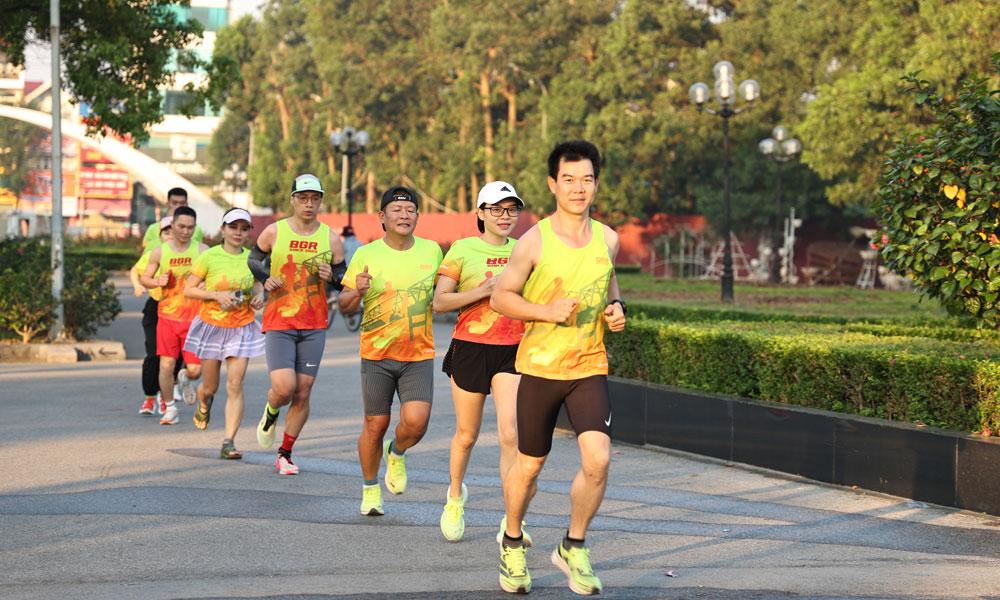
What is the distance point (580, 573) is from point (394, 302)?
2513mm

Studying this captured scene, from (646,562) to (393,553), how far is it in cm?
128

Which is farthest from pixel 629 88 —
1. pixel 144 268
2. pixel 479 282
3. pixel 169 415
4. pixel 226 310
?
pixel 479 282

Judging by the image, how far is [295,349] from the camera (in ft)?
27.7

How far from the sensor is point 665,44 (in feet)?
157

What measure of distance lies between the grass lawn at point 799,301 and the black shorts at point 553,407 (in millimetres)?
9969

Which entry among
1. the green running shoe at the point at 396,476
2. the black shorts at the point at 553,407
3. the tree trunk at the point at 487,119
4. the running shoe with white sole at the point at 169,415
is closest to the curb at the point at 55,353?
the running shoe with white sole at the point at 169,415

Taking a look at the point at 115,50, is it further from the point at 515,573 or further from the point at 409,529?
the point at 515,573

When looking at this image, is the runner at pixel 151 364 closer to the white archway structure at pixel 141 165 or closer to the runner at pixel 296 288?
the runner at pixel 296 288

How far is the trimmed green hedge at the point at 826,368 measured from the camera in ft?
26.3

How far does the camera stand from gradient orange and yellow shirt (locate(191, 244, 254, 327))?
31.8 ft

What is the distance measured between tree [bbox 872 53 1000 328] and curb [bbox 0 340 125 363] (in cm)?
1108

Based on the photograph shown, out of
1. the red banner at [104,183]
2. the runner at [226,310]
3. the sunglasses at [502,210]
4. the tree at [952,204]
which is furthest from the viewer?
the red banner at [104,183]

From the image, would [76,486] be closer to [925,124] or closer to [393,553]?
[393,553]

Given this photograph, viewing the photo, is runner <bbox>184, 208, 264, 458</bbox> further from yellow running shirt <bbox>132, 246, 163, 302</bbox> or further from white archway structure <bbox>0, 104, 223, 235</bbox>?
white archway structure <bbox>0, 104, 223, 235</bbox>
